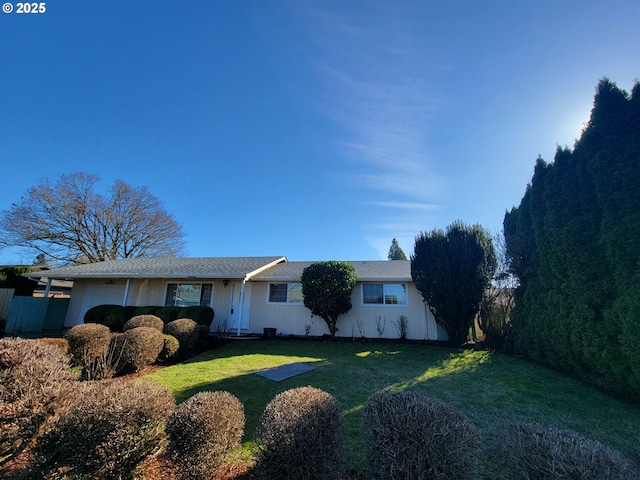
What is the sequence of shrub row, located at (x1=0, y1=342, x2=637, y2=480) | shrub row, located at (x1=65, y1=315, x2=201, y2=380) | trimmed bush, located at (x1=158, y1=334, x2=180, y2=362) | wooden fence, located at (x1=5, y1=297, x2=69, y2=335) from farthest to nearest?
wooden fence, located at (x1=5, y1=297, x2=69, y2=335), trimmed bush, located at (x1=158, y1=334, x2=180, y2=362), shrub row, located at (x1=65, y1=315, x2=201, y2=380), shrub row, located at (x1=0, y1=342, x2=637, y2=480)

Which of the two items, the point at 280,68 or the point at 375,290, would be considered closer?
the point at 280,68

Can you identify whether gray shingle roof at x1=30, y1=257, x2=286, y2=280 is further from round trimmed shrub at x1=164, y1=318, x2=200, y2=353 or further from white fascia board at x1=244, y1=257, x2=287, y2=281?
round trimmed shrub at x1=164, y1=318, x2=200, y2=353

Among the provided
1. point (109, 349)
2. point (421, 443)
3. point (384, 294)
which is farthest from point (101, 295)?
point (421, 443)

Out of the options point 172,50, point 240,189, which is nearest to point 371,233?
point 240,189

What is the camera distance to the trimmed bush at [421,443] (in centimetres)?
207

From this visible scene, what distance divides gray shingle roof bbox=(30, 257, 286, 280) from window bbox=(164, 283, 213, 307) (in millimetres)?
970

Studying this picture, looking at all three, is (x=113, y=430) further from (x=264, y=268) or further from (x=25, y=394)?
(x=264, y=268)

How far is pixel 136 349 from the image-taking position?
7.00 meters

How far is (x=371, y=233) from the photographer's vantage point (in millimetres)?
15555

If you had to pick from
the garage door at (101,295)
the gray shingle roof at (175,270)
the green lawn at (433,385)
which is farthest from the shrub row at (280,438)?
the garage door at (101,295)

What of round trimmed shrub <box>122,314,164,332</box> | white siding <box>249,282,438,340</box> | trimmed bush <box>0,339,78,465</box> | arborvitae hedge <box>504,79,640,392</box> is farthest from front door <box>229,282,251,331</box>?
arborvitae hedge <box>504,79,640,392</box>

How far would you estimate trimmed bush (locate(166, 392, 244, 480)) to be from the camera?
2553 millimetres

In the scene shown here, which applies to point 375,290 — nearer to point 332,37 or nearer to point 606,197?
point 606,197

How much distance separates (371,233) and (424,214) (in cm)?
370
